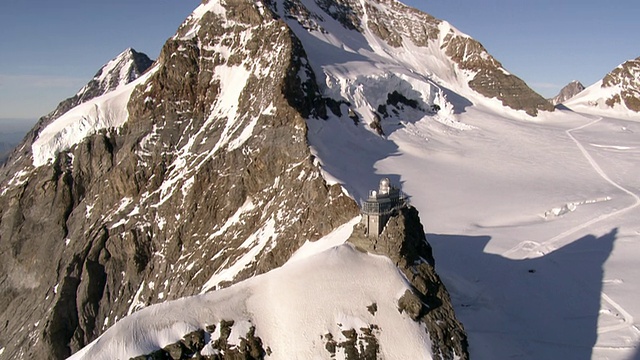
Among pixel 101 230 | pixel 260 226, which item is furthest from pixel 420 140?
pixel 101 230

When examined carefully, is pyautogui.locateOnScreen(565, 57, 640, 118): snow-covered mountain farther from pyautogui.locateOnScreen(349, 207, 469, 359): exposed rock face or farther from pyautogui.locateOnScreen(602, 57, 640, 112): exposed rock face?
pyautogui.locateOnScreen(349, 207, 469, 359): exposed rock face

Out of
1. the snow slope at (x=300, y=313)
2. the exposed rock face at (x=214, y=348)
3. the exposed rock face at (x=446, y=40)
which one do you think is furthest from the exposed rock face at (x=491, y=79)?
the exposed rock face at (x=214, y=348)

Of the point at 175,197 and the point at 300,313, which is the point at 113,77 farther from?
the point at 300,313

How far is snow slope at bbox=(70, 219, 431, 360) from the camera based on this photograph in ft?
78.2

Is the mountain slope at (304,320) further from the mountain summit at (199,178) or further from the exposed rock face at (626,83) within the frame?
the exposed rock face at (626,83)

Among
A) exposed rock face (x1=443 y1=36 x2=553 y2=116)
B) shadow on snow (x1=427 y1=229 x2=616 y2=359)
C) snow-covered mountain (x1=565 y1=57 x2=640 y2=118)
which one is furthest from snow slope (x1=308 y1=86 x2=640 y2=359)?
snow-covered mountain (x1=565 y1=57 x2=640 y2=118)

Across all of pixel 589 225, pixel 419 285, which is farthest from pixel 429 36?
pixel 419 285

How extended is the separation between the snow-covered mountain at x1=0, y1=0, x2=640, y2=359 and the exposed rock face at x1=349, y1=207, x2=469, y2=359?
122mm

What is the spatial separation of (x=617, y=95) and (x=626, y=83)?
4712mm

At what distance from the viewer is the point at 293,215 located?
47.2m

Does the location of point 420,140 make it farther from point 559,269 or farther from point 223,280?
point 223,280

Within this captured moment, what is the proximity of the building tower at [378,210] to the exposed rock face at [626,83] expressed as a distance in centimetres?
11055

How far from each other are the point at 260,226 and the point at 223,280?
801 cm

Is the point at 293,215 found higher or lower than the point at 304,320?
higher
